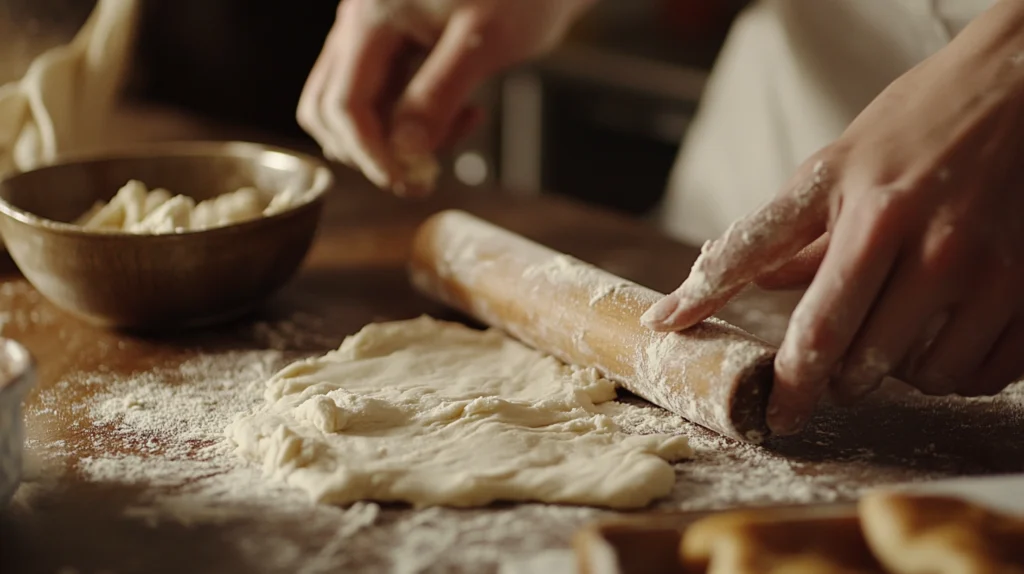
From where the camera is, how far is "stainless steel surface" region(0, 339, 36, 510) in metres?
0.91

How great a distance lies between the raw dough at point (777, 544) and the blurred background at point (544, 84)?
6.61ft

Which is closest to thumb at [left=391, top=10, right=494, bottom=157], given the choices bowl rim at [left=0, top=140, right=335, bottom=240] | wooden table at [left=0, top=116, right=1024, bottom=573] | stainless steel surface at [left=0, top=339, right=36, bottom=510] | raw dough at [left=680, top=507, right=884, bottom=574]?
bowl rim at [left=0, top=140, right=335, bottom=240]

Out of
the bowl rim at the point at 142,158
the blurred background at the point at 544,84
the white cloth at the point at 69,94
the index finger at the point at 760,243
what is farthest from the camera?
the blurred background at the point at 544,84

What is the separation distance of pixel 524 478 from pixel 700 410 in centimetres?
22

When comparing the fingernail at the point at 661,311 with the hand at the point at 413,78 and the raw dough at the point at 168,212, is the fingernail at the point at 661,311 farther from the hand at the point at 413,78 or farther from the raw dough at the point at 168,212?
the hand at the point at 413,78

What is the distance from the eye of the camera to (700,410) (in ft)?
3.59

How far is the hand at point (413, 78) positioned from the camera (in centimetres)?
171

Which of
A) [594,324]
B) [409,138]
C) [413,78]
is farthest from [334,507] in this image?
[413,78]

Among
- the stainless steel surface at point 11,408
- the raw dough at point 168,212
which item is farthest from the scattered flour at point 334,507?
the raw dough at point 168,212

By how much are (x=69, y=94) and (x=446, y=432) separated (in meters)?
1.39

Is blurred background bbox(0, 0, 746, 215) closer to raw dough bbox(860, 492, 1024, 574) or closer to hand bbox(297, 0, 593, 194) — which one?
hand bbox(297, 0, 593, 194)

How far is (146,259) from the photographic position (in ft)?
4.44

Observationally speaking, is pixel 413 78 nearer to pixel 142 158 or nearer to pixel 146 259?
pixel 142 158

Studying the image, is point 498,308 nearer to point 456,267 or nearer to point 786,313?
point 456,267
